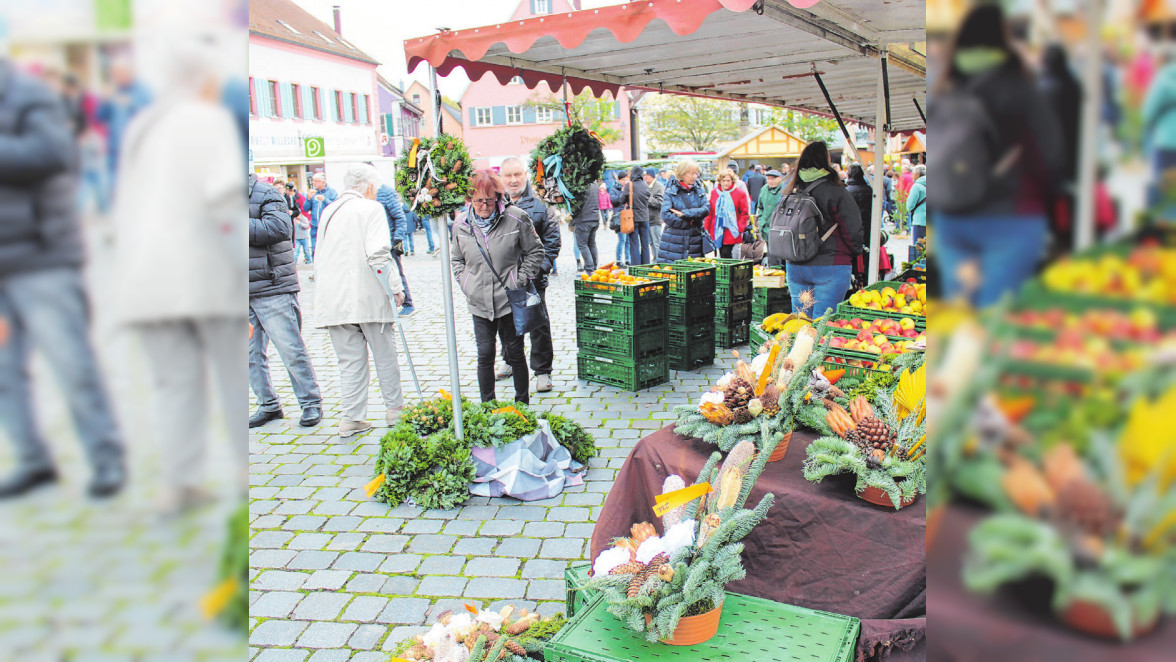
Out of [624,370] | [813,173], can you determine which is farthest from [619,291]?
[813,173]

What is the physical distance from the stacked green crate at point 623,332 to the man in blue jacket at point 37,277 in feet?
18.1

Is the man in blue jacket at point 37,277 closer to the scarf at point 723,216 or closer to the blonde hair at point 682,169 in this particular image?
the blonde hair at point 682,169

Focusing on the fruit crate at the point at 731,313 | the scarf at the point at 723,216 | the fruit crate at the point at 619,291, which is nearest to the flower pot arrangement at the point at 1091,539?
the fruit crate at the point at 619,291

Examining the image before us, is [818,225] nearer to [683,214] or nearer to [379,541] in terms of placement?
[683,214]

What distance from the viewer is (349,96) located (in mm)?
25734

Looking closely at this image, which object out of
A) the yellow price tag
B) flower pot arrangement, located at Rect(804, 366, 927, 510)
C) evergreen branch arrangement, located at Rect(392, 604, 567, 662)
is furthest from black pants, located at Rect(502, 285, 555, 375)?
the yellow price tag

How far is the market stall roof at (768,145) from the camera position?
26.2 metres

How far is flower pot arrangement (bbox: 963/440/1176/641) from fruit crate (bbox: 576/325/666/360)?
548cm

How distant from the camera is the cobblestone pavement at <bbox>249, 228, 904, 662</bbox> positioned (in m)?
3.13

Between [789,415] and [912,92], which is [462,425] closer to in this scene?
[789,415]

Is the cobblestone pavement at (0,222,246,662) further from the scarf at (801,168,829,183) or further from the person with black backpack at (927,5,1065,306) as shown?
the scarf at (801,168,829,183)

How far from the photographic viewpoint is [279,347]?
18.1 ft

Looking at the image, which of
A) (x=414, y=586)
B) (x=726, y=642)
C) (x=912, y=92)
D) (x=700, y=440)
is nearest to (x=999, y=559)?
(x=726, y=642)

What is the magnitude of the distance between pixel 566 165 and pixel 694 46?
4.16ft
